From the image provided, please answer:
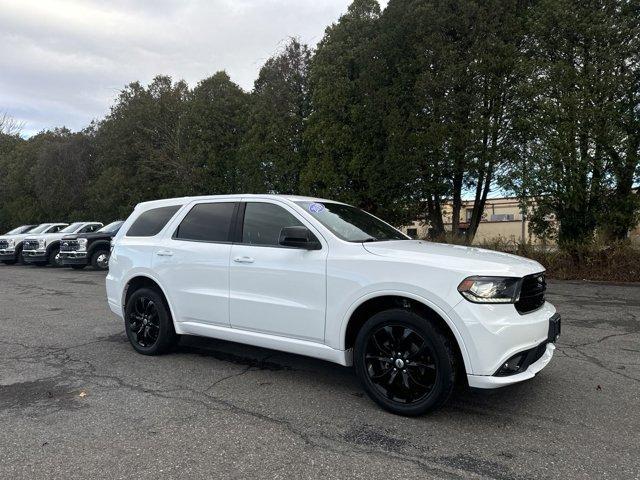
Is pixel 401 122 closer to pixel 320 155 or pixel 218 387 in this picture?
pixel 320 155

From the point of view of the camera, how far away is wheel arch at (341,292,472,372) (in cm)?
356

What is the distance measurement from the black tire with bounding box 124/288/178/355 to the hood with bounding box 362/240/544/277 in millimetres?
2578

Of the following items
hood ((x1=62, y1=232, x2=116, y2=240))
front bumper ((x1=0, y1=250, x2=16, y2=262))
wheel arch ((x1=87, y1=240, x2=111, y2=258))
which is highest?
hood ((x1=62, y1=232, x2=116, y2=240))

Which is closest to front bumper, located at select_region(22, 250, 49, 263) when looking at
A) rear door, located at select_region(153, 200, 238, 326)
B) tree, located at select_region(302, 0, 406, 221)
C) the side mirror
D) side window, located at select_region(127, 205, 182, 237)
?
tree, located at select_region(302, 0, 406, 221)

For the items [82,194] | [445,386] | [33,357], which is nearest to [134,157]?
[82,194]

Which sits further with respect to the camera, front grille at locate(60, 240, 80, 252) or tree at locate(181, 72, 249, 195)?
tree at locate(181, 72, 249, 195)

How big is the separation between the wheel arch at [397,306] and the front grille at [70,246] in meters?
15.5

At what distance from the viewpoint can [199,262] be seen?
5031 mm

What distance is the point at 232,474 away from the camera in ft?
9.82

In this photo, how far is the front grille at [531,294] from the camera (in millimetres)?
3715

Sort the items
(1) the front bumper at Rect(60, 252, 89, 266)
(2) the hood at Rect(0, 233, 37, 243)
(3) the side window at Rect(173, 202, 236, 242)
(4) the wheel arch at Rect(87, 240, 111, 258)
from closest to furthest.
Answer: (3) the side window at Rect(173, 202, 236, 242)
(1) the front bumper at Rect(60, 252, 89, 266)
(4) the wheel arch at Rect(87, 240, 111, 258)
(2) the hood at Rect(0, 233, 37, 243)

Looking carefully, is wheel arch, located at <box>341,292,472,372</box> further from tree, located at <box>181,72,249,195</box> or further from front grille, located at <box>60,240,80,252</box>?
tree, located at <box>181,72,249,195</box>

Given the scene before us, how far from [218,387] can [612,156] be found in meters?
11.6

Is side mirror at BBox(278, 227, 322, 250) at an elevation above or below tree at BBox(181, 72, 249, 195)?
below
